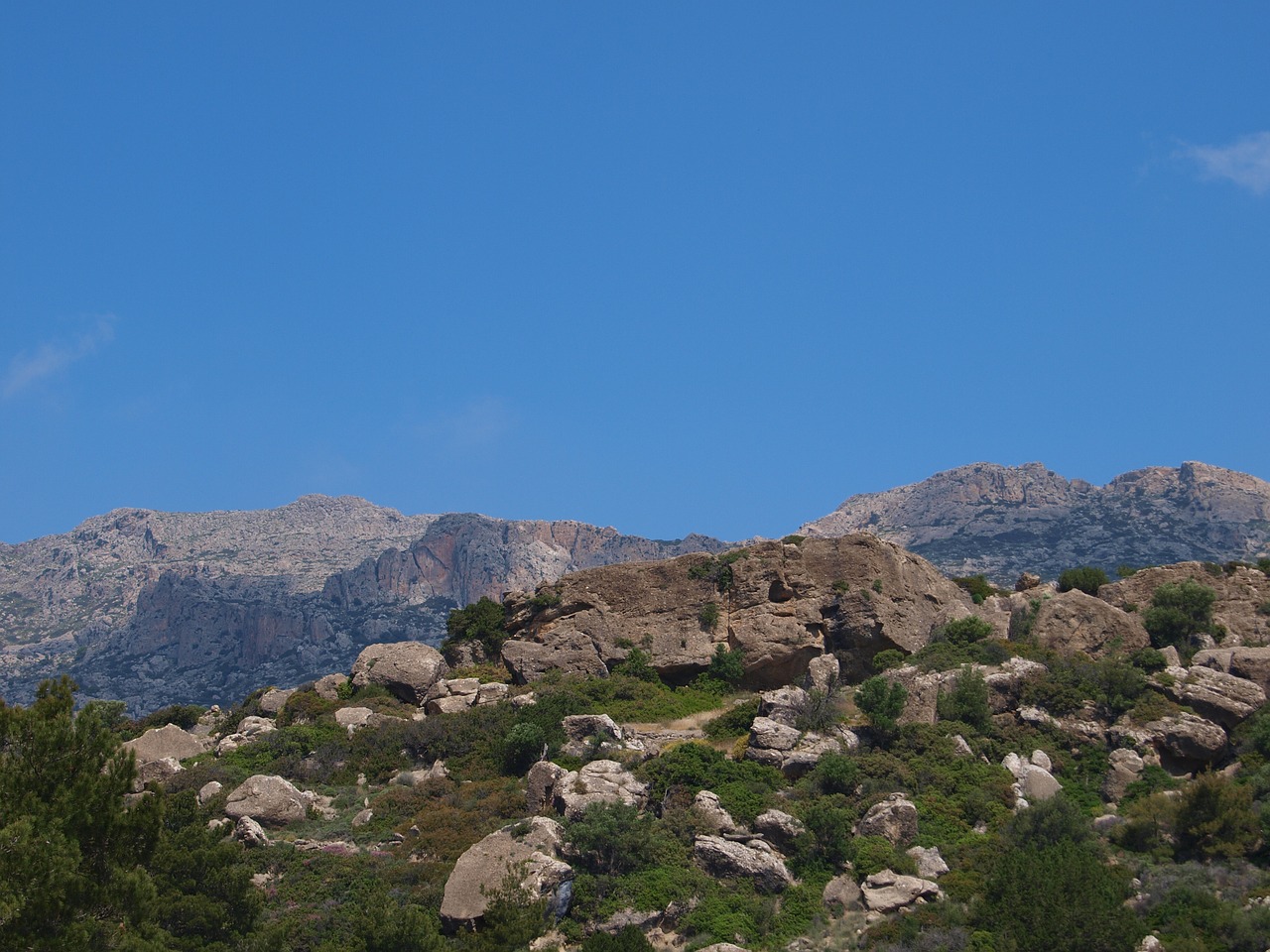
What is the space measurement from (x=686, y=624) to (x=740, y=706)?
7396 millimetres

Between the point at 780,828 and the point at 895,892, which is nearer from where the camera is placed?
the point at 895,892

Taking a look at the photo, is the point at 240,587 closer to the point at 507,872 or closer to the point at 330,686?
the point at 330,686

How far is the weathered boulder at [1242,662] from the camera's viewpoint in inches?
1483

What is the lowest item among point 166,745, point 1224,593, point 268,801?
point 268,801

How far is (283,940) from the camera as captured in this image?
2506 centimetres

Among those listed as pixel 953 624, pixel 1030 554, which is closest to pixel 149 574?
pixel 1030 554

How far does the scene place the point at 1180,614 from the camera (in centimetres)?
4266

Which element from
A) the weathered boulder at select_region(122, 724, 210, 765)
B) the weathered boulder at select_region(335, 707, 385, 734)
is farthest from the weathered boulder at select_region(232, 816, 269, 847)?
the weathered boulder at select_region(335, 707, 385, 734)

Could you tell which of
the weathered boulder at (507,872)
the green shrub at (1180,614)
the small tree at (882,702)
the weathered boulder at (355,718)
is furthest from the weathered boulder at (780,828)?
the green shrub at (1180,614)

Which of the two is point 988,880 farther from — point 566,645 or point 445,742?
point 566,645

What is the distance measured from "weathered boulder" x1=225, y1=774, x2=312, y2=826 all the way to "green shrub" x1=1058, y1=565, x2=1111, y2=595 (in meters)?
31.5

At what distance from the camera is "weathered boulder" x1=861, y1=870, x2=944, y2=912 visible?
28.5 metres

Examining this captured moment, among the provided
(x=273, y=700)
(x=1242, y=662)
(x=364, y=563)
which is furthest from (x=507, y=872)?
(x=364, y=563)

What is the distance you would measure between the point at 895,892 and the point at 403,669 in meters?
23.5
